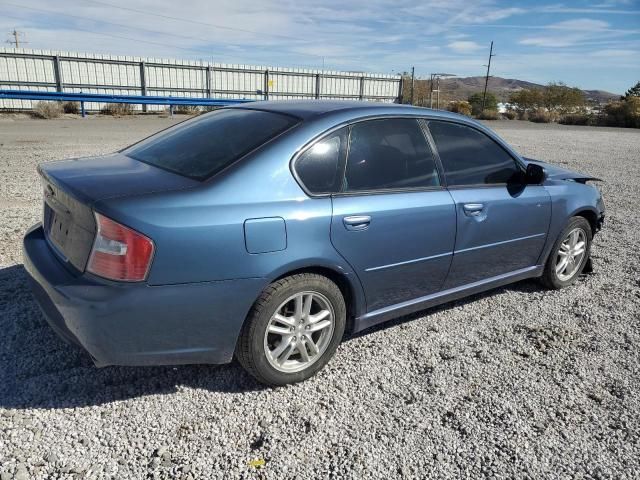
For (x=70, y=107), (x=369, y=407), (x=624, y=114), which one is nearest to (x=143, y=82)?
(x=70, y=107)

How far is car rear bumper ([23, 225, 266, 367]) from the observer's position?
7.95 feet

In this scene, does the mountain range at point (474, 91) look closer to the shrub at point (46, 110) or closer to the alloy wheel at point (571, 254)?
the shrub at point (46, 110)

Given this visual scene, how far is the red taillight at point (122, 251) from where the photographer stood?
7.89 ft

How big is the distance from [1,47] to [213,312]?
27.6 m

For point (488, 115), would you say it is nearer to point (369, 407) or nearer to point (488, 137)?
point (488, 137)

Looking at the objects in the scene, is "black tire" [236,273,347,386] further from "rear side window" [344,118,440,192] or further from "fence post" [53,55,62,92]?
"fence post" [53,55,62,92]

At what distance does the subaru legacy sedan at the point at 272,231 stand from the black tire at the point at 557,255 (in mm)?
649

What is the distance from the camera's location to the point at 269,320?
282cm

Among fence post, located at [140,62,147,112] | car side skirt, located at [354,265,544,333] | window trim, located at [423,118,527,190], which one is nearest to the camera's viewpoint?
car side skirt, located at [354,265,544,333]

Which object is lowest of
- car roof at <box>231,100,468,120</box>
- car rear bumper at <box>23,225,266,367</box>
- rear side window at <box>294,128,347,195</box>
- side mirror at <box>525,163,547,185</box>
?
car rear bumper at <box>23,225,266,367</box>

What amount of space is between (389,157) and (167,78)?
94.2 ft

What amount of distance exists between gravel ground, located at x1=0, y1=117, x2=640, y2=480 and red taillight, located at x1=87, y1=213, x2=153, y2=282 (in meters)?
0.82

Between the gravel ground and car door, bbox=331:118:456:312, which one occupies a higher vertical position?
car door, bbox=331:118:456:312

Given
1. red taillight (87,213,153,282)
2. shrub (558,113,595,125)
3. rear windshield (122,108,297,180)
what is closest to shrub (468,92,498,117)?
shrub (558,113,595,125)
